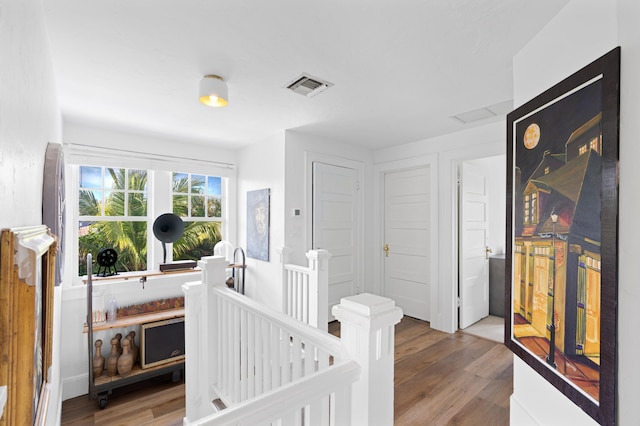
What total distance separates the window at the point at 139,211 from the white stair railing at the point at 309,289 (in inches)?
54.9

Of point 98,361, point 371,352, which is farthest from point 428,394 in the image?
point 98,361

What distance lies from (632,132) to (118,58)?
248 centimetres

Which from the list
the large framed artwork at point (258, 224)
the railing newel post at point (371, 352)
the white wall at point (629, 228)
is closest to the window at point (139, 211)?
the large framed artwork at point (258, 224)

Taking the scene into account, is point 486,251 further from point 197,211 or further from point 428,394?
point 197,211

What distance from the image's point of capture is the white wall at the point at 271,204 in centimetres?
340

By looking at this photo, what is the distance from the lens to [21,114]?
91 cm

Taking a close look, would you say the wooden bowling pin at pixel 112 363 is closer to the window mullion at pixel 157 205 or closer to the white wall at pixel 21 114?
the window mullion at pixel 157 205

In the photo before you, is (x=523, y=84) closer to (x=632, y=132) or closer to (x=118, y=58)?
(x=632, y=132)

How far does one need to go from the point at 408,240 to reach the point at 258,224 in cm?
193

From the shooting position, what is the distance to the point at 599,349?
117cm

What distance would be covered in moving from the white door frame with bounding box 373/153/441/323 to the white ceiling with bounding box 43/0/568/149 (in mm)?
874

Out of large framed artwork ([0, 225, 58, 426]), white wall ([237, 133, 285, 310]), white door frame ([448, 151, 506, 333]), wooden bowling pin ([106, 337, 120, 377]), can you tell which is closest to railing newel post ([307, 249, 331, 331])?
white wall ([237, 133, 285, 310])

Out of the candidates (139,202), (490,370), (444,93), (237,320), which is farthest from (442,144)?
(139,202)

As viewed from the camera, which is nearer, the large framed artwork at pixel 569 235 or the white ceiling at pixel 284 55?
the large framed artwork at pixel 569 235
